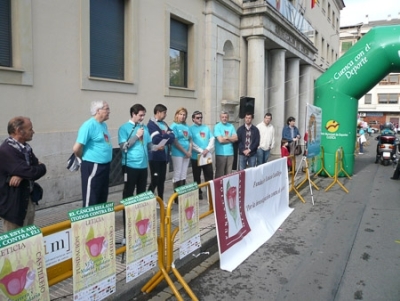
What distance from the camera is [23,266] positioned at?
7.39 ft

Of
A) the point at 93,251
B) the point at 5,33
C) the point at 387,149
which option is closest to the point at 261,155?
the point at 5,33

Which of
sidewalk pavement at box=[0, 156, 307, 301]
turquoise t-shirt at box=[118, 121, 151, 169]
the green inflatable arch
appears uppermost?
the green inflatable arch

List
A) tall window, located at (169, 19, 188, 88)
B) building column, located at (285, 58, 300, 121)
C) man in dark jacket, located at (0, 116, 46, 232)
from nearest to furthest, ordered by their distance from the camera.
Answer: man in dark jacket, located at (0, 116, 46, 232) → tall window, located at (169, 19, 188, 88) → building column, located at (285, 58, 300, 121)

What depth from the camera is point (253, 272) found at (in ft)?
14.2

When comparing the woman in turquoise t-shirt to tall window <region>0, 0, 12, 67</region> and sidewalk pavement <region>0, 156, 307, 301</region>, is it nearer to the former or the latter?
sidewalk pavement <region>0, 156, 307, 301</region>

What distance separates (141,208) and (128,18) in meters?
6.02

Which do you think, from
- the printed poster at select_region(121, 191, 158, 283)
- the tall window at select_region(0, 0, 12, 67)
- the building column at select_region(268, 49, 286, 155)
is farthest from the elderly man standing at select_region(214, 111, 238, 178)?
the building column at select_region(268, 49, 286, 155)

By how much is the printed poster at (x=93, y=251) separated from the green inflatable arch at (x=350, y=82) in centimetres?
933

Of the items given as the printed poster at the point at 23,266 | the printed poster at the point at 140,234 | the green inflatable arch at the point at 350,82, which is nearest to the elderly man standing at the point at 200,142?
the printed poster at the point at 140,234

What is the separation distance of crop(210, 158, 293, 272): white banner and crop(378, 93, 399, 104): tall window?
2496 inches

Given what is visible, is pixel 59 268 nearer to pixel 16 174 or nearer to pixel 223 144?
pixel 16 174

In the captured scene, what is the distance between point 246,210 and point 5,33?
4685mm

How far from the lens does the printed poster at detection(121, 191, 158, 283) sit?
3.20 meters

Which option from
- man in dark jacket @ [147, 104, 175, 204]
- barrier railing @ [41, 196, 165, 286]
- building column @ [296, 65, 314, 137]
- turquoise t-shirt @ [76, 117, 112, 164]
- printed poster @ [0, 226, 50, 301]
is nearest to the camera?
printed poster @ [0, 226, 50, 301]
